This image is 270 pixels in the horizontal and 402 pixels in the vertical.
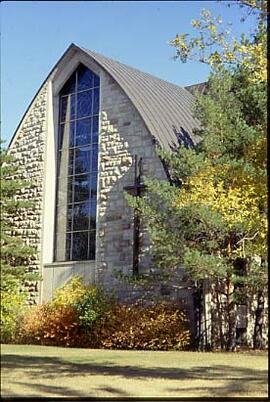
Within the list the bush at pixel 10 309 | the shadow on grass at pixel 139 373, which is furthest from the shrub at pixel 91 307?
the bush at pixel 10 309

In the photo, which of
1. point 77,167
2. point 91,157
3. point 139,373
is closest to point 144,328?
point 77,167

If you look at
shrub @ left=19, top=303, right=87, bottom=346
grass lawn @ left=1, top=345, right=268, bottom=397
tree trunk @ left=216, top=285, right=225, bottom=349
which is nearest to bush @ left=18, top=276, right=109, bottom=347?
shrub @ left=19, top=303, right=87, bottom=346

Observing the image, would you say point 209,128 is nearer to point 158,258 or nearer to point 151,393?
point 158,258

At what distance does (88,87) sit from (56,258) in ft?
7.12

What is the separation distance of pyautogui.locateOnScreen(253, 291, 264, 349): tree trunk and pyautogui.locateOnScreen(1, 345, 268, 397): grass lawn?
96 cm

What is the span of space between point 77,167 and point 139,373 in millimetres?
2461

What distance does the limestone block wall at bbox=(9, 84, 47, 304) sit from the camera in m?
4.72

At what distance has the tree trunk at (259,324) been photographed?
248 inches

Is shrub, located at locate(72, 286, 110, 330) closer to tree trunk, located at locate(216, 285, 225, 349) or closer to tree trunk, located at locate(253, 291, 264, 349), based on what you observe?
tree trunk, located at locate(216, 285, 225, 349)

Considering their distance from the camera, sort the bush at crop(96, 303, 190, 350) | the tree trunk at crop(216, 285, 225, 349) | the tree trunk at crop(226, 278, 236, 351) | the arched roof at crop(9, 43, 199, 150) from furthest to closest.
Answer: the tree trunk at crop(226, 278, 236, 351), the tree trunk at crop(216, 285, 225, 349), the arched roof at crop(9, 43, 199, 150), the bush at crop(96, 303, 190, 350)

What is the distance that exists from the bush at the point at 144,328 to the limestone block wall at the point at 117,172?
37cm

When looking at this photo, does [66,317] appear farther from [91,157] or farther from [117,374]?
[91,157]

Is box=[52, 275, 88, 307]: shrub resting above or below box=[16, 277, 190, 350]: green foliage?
above

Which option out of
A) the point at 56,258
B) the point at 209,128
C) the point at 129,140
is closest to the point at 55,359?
the point at 56,258
